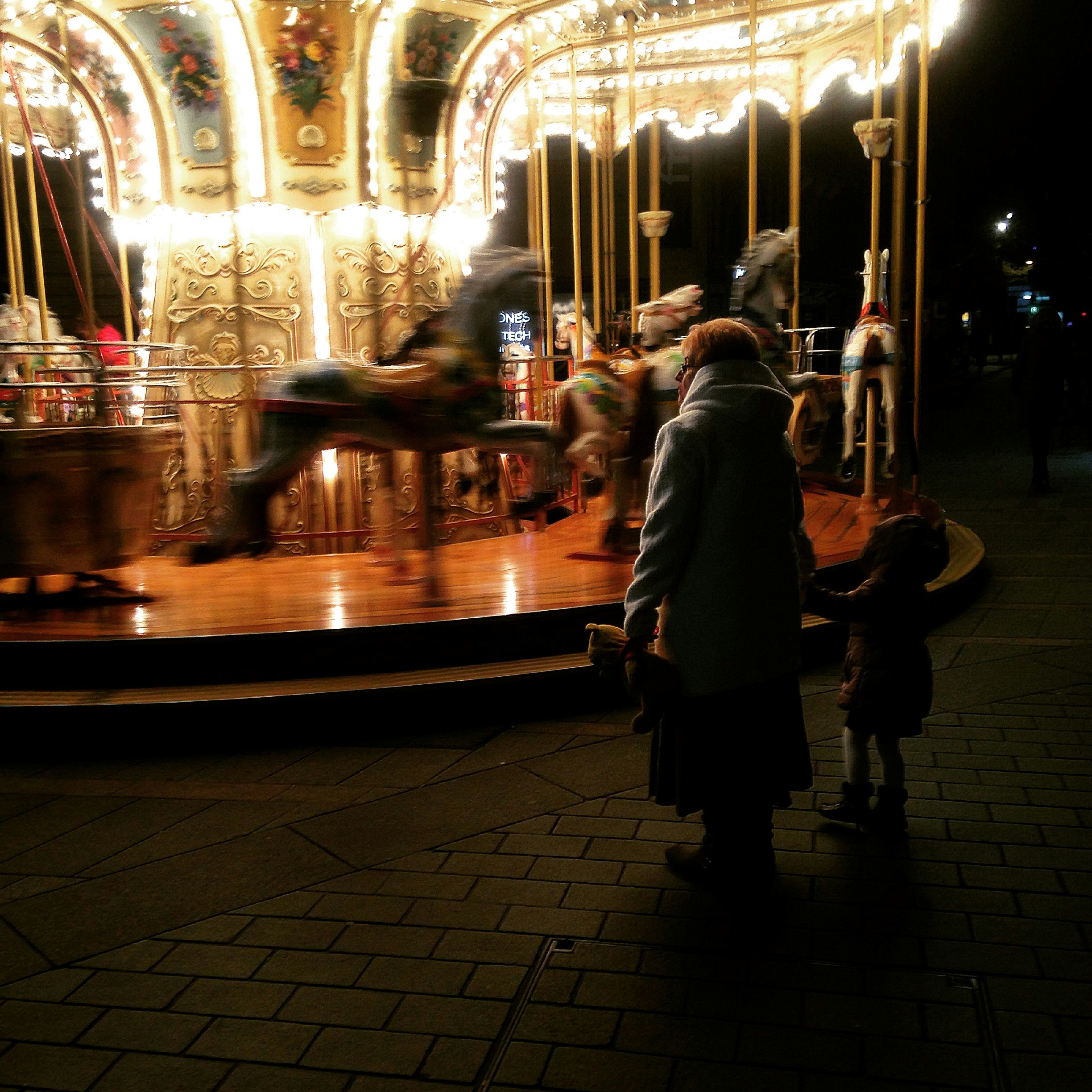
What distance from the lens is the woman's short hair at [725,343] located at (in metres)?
3.12

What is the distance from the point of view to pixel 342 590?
20.5 ft

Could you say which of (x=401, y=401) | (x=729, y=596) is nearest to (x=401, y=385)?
(x=401, y=401)

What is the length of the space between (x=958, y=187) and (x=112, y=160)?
19310 mm

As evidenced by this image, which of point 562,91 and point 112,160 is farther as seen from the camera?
point 562,91

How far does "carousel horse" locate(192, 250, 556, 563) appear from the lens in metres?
5.69

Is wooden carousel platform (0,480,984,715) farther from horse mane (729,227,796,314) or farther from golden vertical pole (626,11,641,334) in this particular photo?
golden vertical pole (626,11,641,334)

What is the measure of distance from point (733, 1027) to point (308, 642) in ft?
10.1

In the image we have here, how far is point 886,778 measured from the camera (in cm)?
371

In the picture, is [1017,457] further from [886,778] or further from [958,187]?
[886,778]

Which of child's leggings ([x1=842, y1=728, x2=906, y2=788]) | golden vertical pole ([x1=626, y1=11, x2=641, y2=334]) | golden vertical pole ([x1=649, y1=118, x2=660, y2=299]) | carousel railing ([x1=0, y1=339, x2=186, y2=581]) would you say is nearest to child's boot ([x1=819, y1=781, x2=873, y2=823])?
child's leggings ([x1=842, y1=728, x2=906, y2=788])

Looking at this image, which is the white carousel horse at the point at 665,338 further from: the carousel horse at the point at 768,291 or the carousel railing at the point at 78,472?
the carousel railing at the point at 78,472

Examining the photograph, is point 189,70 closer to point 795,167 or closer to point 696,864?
point 795,167

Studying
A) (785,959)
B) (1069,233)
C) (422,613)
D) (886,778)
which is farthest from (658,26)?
(1069,233)

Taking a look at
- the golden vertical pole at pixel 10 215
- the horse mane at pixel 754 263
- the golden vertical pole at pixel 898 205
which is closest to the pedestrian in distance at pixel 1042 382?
the golden vertical pole at pixel 898 205
